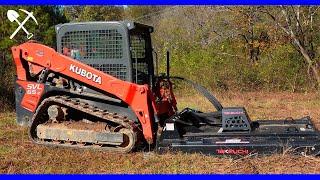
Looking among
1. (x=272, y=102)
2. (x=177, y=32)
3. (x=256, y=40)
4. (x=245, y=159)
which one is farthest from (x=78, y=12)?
(x=245, y=159)

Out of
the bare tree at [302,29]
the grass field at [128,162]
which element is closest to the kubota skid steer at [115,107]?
the grass field at [128,162]

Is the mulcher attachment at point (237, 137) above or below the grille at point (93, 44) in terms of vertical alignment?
below

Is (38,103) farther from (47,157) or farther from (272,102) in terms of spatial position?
(272,102)

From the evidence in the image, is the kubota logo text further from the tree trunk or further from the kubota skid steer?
the tree trunk

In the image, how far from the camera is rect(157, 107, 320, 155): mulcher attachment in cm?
602

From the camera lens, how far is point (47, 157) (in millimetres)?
6492

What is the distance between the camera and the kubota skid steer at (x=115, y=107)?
6.25 meters

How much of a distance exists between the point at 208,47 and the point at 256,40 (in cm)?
189

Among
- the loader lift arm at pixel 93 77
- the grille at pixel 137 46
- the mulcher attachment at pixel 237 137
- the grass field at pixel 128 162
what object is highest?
the grille at pixel 137 46

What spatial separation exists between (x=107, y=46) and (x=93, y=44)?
228mm

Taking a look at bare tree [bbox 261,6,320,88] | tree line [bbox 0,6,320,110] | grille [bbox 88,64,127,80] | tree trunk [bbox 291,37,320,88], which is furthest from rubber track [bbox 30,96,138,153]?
bare tree [bbox 261,6,320,88]

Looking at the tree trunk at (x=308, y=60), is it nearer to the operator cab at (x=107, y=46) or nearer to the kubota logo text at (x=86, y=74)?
the operator cab at (x=107, y=46)

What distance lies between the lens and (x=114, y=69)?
688 cm

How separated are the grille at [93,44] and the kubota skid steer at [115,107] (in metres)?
0.01
